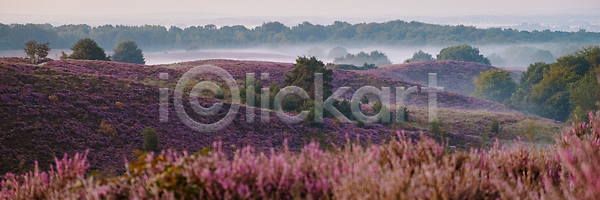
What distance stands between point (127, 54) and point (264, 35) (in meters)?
106

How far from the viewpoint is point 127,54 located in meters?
67.4

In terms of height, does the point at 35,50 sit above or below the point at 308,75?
above

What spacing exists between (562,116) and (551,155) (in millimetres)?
44600

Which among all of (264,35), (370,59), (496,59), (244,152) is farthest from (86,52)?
(496,59)

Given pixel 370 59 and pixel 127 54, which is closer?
pixel 127 54

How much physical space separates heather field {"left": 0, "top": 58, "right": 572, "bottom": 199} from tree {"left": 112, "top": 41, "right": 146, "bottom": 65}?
97.9ft

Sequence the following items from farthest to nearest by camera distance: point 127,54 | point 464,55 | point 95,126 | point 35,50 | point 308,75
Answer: point 464,55 → point 127,54 → point 35,50 → point 308,75 → point 95,126

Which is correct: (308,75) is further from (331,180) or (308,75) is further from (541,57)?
(541,57)

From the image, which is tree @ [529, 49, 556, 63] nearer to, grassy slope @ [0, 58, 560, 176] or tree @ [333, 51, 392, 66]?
tree @ [333, 51, 392, 66]

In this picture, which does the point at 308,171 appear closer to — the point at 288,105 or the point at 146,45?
the point at 288,105

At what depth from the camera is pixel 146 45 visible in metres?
132

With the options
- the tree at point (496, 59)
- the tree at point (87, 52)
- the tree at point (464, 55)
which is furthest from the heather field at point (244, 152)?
the tree at point (496, 59)

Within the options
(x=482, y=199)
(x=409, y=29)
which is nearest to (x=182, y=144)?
(x=482, y=199)

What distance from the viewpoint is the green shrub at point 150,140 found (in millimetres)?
15977
